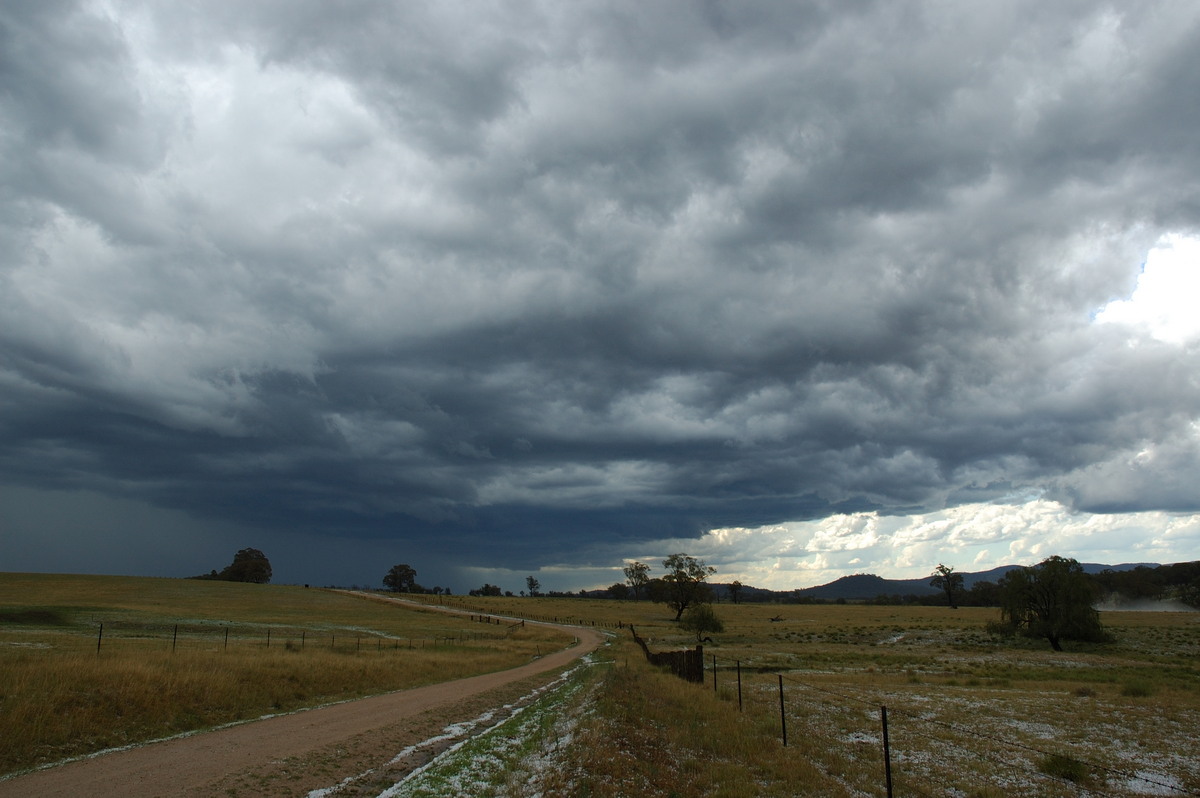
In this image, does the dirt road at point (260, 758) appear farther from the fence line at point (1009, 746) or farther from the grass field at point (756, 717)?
the fence line at point (1009, 746)

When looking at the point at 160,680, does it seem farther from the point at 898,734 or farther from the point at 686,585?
the point at 686,585

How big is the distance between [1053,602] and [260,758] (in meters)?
78.8

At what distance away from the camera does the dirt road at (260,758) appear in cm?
1297

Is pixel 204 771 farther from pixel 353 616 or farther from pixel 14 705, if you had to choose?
pixel 353 616

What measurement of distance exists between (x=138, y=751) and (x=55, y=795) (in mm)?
3976

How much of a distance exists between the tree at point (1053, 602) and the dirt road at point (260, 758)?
68553mm

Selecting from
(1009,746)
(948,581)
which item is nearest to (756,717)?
(1009,746)

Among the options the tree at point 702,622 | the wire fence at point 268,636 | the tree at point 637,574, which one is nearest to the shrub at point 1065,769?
the wire fence at point 268,636

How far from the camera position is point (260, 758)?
15.4 m

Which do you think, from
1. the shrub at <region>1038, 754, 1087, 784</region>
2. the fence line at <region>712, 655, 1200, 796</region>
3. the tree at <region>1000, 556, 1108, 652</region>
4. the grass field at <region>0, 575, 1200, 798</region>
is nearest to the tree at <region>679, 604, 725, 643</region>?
the tree at <region>1000, 556, 1108, 652</region>

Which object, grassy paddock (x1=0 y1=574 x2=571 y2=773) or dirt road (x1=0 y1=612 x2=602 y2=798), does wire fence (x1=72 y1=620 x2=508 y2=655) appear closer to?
grassy paddock (x1=0 y1=574 x2=571 y2=773)

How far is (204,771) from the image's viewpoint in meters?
14.2

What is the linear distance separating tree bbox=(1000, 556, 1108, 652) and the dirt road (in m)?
68.6

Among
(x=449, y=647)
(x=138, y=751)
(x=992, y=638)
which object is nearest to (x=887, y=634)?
(x=992, y=638)
